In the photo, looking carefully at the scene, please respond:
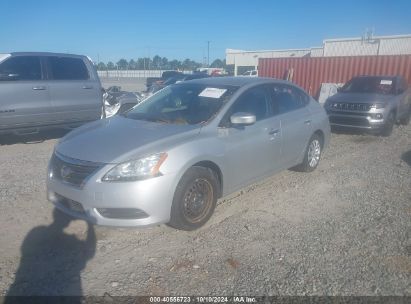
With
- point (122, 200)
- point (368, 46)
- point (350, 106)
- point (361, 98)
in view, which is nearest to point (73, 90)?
point (122, 200)

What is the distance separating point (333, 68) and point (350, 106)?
674 centimetres

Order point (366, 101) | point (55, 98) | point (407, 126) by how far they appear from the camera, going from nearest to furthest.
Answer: point (55, 98)
point (366, 101)
point (407, 126)

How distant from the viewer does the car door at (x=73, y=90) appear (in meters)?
7.48

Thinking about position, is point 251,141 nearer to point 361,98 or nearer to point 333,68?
point 361,98

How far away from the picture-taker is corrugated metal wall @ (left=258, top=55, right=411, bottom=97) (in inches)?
544

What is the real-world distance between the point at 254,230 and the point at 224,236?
0.38 meters

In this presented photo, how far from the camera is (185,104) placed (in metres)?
4.54

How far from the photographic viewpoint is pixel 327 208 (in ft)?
14.8

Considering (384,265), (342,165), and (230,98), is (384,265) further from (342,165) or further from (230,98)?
(342,165)

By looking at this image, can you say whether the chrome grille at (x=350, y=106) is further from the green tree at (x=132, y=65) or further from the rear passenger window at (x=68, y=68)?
the green tree at (x=132, y=65)

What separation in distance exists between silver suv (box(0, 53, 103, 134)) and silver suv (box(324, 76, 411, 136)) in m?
6.47

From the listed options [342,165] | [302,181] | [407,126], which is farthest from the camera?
[407,126]

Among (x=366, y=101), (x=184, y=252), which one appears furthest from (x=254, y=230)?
(x=366, y=101)

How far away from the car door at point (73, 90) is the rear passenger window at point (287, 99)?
188 inches
